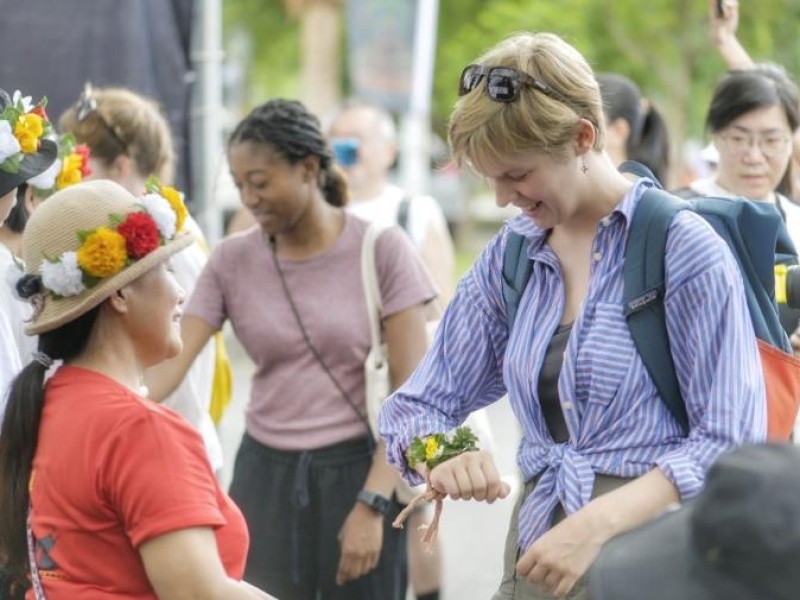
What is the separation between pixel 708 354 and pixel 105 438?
1082 millimetres

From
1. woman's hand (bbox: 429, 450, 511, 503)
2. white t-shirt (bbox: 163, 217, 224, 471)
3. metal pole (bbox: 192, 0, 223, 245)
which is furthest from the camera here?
metal pole (bbox: 192, 0, 223, 245)

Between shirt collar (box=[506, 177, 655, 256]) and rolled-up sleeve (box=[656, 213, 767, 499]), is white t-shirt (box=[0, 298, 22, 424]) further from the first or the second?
rolled-up sleeve (box=[656, 213, 767, 499])

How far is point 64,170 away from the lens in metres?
4.68

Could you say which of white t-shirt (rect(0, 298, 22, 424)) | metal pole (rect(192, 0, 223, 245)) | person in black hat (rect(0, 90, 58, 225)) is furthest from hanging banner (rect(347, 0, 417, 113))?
white t-shirt (rect(0, 298, 22, 424))

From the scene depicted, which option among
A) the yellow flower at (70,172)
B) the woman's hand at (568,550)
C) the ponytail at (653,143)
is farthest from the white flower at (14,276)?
the ponytail at (653,143)

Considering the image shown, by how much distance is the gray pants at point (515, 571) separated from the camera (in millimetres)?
2986

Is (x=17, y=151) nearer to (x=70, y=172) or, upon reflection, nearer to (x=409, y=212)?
(x=70, y=172)

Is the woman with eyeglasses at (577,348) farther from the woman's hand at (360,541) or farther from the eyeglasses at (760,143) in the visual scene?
the eyeglasses at (760,143)

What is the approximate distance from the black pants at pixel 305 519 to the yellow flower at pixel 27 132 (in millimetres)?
1153

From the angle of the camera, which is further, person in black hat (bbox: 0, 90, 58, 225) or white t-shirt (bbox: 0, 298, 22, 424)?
person in black hat (bbox: 0, 90, 58, 225)

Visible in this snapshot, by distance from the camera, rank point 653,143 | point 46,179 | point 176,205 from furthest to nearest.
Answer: point 653,143
point 46,179
point 176,205

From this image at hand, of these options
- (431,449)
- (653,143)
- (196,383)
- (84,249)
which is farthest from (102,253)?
(653,143)

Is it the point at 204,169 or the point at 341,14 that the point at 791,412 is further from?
the point at 341,14

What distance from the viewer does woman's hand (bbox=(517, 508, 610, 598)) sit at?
276cm
